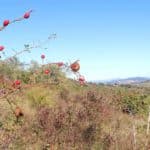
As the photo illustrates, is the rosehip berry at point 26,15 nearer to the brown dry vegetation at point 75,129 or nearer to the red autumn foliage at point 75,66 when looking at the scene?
the red autumn foliage at point 75,66

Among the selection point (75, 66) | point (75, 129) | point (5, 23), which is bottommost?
point (75, 129)

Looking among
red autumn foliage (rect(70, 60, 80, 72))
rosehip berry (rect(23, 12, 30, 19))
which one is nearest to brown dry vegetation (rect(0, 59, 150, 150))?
rosehip berry (rect(23, 12, 30, 19))

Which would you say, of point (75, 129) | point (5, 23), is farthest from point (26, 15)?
point (75, 129)

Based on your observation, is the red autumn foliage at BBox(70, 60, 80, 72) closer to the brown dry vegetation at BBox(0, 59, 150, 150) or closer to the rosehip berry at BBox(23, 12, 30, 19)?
the rosehip berry at BBox(23, 12, 30, 19)

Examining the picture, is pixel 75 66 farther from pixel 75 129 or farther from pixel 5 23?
pixel 75 129

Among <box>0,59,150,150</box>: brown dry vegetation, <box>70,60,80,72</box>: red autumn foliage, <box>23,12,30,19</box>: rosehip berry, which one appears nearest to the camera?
<box>70,60,80,72</box>: red autumn foliage

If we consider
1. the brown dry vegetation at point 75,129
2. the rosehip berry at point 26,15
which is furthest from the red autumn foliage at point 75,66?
the brown dry vegetation at point 75,129

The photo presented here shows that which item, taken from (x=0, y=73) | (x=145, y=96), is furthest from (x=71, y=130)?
(x=145, y=96)

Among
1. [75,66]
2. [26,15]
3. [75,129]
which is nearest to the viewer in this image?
[75,66]

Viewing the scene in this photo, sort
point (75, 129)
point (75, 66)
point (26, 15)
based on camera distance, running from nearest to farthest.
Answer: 1. point (75, 66)
2. point (26, 15)
3. point (75, 129)

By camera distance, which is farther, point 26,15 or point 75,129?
point 75,129

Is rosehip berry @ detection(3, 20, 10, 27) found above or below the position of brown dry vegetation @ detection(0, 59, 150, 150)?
above

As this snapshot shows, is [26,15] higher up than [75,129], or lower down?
higher up

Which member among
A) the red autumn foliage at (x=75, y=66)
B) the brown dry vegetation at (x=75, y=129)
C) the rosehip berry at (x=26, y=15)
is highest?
the rosehip berry at (x=26, y=15)
